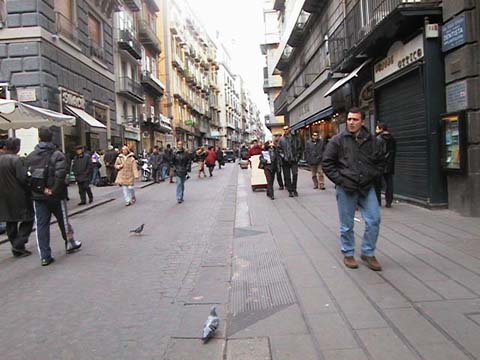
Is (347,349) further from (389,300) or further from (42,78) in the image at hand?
(42,78)

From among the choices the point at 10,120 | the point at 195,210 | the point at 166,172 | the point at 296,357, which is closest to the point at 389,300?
the point at 296,357

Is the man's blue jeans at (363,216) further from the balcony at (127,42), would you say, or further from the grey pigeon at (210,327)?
the balcony at (127,42)

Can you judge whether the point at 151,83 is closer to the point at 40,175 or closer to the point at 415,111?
the point at 415,111

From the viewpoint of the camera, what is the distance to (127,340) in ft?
12.7

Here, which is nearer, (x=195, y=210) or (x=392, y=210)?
(x=392, y=210)

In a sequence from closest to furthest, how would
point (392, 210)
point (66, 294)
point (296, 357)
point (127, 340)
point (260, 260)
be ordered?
1. point (296, 357)
2. point (127, 340)
3. point (66, 294)
4. point (260, 260)
5. point (392, 210)

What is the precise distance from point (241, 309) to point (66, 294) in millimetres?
1952

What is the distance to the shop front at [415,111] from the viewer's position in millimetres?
9438

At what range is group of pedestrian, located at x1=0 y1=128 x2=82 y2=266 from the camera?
6648 millimetres

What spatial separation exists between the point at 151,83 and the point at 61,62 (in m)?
20.7

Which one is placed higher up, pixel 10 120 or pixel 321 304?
pixel 10 120

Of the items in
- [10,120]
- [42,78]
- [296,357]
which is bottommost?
[296,357]

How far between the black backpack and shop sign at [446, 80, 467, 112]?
263 inches

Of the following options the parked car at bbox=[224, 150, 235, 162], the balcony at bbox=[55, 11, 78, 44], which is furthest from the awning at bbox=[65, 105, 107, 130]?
the parked car at bbox=[224, 150, 235, 162]
